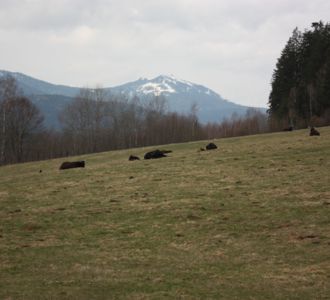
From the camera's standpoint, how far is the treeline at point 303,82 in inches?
2776

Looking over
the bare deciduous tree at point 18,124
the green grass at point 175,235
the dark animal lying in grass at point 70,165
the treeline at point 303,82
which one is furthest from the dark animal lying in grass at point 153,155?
the bare deciduous tree at point 18,124

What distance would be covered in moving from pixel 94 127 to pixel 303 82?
46.3 meters

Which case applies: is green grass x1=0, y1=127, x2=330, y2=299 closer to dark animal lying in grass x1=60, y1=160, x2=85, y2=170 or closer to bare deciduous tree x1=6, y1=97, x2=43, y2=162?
dark animal lying in grass x1=60, y1=160, x2=85, y2=170

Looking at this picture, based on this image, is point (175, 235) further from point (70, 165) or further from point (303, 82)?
point (303, 82)

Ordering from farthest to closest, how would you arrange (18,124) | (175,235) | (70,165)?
(18,124)
(70,165)
(175,235)

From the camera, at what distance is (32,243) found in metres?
13.7

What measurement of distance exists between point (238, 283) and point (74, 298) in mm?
3281

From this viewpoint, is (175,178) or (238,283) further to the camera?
(175,178)

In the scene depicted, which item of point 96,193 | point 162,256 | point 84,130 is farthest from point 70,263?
point 84,130

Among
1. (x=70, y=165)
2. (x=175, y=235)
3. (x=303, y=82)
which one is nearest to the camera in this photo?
(x=175, y=235)

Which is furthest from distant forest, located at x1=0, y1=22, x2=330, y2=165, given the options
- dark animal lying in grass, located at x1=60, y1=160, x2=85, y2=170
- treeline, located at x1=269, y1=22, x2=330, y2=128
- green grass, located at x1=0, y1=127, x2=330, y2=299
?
green grass, located at x1=0, y1=127, x2=330, y2=299

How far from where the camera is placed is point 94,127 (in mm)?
102312

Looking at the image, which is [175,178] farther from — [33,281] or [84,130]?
[84,130]

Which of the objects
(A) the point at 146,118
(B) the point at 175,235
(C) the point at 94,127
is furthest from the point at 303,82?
(B) the point at 175,235
